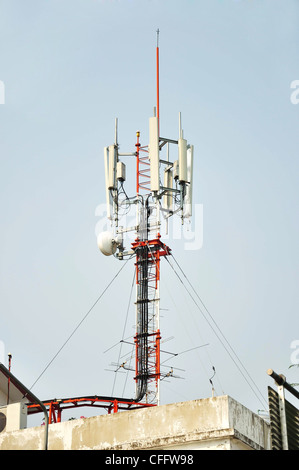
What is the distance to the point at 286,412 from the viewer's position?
16828 mm

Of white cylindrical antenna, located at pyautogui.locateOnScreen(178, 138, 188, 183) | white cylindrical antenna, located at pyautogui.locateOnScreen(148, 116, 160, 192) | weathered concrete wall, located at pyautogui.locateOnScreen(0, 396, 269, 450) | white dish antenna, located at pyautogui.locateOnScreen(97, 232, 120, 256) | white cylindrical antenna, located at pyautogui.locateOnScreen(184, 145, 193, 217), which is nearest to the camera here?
weathered concrete wall, located at pyautogui.locateOnScreen(0, 396, 269, 450)

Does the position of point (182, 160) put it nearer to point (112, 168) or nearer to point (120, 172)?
point (120, 172)

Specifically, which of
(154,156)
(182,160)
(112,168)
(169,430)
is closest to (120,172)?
(112,168)

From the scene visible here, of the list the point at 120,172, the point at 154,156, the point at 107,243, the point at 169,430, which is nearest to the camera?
the point at 169,430

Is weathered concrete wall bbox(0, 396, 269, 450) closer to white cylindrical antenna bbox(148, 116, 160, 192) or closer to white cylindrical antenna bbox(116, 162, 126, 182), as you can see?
white cylindrical antenna bbox(148, 116, 160, 192)

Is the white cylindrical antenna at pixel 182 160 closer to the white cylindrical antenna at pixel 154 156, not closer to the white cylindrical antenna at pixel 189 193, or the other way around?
the white cylindrical antenna at pixel 189 193

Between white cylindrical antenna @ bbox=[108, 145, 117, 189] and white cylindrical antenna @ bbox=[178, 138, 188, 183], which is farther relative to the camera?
white cylindrical antenna @ bbox=[108, 145, 117, 189]

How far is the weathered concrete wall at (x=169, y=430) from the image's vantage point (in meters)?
29.3

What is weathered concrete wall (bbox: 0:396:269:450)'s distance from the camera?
29281 mm

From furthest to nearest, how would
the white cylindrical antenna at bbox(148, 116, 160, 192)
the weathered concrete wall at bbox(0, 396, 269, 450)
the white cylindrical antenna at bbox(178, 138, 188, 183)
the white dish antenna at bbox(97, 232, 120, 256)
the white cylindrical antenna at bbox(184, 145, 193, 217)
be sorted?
the white dish antenna at bbox(97, 232, 120, 256)
the white cylindrical antenna at bbox(184, 145, 193, 217)
the white cylindrical antenna at bbox(178, 138, 188, 183)
the white cylindrical antenna at bbox(148, 116, 160, 192)
the weathered concrete wall at bbox(0, 396, 269, 450)

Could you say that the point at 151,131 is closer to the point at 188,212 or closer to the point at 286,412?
the point at 188,212

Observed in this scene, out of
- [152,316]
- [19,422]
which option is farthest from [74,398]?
[152,316]

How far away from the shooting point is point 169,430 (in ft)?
98.7
